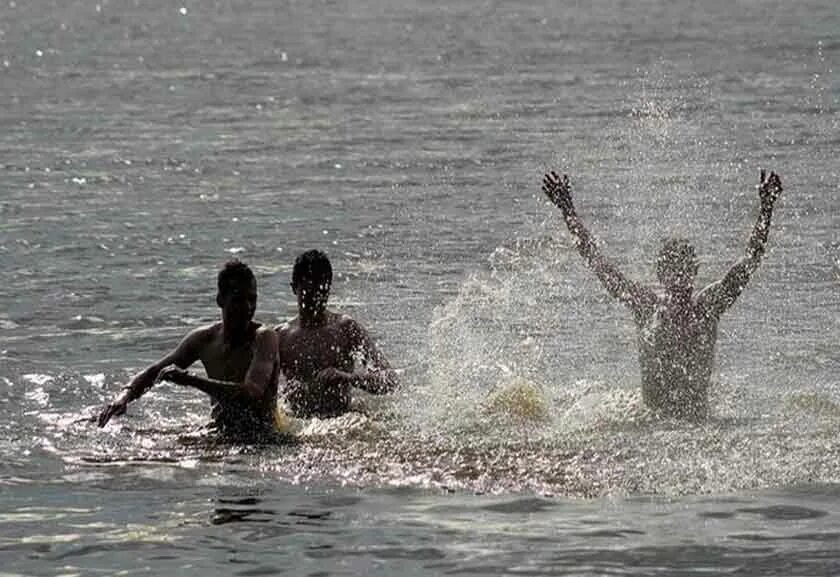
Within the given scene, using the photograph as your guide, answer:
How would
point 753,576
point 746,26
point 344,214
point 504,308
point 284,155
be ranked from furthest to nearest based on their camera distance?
point 746,26
point 284,155
point 344,214
point 504,308
point 753,576

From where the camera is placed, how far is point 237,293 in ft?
43.7

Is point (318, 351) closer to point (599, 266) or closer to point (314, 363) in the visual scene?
point (314, 363)

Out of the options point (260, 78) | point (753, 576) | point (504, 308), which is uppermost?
point (260, 78)

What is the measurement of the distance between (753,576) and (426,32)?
162 feet

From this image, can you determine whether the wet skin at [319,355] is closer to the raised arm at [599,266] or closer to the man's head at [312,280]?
the man's head at [312,280]

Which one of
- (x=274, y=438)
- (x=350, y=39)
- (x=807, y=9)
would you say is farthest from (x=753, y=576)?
(x=807, y=9)

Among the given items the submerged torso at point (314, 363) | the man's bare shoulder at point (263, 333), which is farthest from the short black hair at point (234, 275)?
the submerged torso at point (314, 363)

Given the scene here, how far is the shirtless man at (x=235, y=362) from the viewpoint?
13234 millimetres

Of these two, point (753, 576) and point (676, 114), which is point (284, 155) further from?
point (753, 576)

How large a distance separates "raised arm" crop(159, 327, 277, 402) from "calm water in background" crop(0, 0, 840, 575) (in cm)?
39

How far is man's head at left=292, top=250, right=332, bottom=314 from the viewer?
14.1 m

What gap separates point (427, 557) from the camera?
11.1m

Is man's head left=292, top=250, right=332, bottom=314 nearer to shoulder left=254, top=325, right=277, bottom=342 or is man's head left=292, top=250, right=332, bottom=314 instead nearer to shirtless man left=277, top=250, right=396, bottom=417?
shirtless man left=277, top=250, right=396, bottom=417

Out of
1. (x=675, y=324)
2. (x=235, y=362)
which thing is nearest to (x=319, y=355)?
(x=235, y=362)
